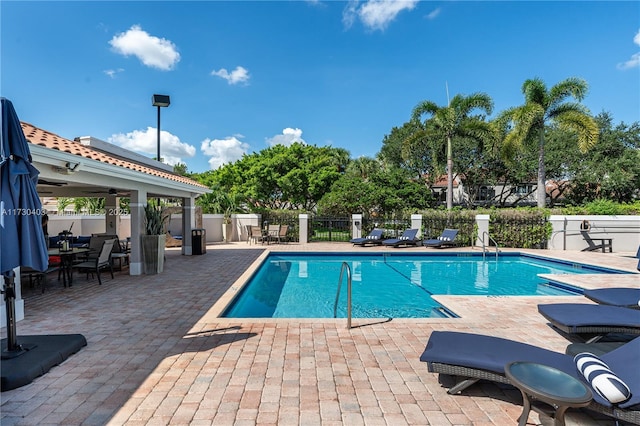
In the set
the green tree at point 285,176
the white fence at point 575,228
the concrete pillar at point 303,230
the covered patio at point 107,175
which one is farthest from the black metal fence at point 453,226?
the covered patio at point 107,175

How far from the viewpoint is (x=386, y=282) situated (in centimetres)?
1035

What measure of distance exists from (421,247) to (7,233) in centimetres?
1537

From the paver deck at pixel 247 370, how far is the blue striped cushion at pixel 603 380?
46cm

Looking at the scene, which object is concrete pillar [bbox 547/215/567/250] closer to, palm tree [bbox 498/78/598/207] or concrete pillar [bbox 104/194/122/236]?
palm tree [bbox 498/78/598/207]

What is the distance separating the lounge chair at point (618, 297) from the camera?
524cm

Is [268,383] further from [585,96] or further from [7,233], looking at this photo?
[585,96]

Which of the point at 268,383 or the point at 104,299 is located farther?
the point at 104,299

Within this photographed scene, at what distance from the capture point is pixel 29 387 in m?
3.38

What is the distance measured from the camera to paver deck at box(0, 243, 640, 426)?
2926 mm

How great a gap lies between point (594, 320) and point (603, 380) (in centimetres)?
220

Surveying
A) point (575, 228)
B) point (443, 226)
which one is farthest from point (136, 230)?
point (575, 228)

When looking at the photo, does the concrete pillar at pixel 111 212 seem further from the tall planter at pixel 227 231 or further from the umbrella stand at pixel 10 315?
the umbrella stand at pixel 10 315

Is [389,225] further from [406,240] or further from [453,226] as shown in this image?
[453,226]

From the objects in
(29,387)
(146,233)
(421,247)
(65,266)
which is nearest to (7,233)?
(29,387)
